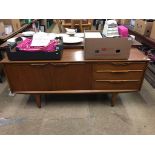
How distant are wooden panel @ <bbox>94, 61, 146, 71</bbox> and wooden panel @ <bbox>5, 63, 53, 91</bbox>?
0.49 m

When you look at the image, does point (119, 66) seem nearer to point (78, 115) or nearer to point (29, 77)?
point (78, 115)

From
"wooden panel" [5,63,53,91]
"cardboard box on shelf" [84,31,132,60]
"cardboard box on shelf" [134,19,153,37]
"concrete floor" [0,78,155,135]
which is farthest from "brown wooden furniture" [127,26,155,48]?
"wooden panel" [5,63,53,91]

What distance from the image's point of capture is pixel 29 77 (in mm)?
1511

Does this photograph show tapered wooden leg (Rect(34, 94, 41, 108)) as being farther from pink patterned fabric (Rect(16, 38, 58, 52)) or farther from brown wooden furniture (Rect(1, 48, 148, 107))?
pink patterned fabric (Rect(16, 38, 58, 52))

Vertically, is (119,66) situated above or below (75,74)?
above

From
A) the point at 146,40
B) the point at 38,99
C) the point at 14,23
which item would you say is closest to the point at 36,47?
the point at 38,99

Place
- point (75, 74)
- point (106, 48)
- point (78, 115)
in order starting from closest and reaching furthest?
point (106, 48) < point (75, 74) < point (78, 115)

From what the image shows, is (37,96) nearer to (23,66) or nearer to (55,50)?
(23,66)

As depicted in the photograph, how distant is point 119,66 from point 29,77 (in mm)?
894

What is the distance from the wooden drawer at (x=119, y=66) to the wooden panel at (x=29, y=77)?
482 millimetres

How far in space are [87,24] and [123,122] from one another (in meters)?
2.75

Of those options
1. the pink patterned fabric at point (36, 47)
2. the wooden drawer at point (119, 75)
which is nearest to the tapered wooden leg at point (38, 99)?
the pink patterned fabric at point (36, 47)

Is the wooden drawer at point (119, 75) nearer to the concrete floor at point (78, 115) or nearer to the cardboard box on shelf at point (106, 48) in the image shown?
the cardboard box on shelf at point (106, 48)

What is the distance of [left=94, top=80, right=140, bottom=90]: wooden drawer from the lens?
1.55m
